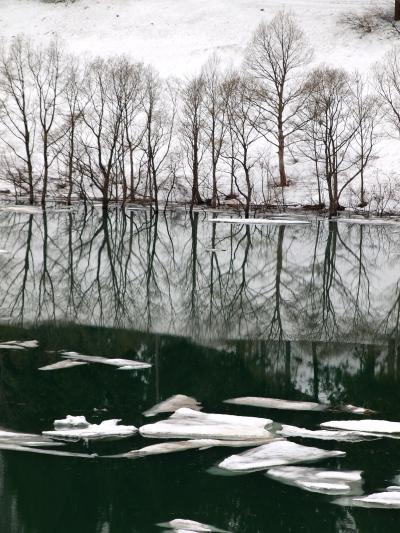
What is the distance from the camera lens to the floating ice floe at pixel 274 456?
769 cm

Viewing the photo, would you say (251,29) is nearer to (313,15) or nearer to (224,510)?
(313,15)

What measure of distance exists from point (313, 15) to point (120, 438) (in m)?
56.0

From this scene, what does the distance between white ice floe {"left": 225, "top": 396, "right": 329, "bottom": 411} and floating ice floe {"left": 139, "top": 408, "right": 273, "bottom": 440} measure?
69 centimetres

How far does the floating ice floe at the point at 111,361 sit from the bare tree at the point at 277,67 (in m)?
34.4

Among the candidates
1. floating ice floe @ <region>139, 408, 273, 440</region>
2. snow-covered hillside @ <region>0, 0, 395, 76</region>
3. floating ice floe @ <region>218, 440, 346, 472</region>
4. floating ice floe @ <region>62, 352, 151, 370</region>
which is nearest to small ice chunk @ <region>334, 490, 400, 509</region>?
floating ice floe @ <region>218, 440, 346, 472</region>

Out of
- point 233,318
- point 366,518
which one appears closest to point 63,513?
point 366,518

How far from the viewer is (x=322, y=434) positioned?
28.5 ft

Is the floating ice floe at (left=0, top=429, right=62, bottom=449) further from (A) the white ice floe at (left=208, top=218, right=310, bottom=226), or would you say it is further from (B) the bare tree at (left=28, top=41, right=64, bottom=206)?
(B) the bare tree at (left=28, top=41, right=64, bottom=206)

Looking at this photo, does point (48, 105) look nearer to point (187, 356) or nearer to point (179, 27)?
point (179, 27)

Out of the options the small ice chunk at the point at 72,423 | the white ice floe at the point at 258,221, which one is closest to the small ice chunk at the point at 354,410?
the small ice chunk at the point at 72,423

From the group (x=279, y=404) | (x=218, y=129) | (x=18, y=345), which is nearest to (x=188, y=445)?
(x=279, y=404)

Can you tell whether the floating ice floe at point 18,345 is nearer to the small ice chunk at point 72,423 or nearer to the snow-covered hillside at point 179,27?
the small ice chunk at point 72,423

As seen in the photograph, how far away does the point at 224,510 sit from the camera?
22.3 feet

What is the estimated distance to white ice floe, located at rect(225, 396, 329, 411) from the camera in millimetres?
9789
